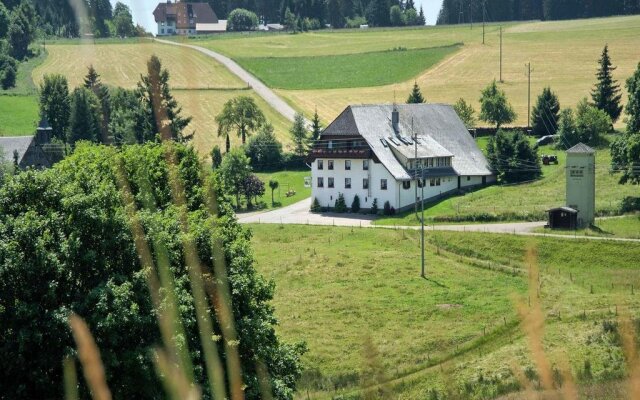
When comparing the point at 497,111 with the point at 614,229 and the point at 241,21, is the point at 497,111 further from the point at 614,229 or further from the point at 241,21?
the point at 241,21

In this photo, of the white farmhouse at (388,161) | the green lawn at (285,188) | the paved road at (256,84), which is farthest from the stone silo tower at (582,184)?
the paved road at (256,84)

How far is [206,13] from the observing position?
620 feet

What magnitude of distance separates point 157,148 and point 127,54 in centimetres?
10124

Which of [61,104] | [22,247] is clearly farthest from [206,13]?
[22,247]

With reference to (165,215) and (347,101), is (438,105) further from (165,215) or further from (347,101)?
(165,215)

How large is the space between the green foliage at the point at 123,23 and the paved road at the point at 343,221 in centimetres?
7423

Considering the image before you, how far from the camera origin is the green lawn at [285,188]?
240 ft

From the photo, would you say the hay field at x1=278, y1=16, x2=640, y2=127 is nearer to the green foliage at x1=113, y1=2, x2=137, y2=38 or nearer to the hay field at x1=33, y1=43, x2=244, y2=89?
the hay field at x1=33, y1=43, x2=244, y2=89

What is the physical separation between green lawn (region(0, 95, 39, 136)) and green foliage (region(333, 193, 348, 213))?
117 ft

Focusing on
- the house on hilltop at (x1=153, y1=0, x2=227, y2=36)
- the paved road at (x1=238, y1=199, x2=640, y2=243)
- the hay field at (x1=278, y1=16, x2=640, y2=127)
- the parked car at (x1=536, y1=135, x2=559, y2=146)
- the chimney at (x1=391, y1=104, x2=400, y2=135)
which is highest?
the house on hilltop at (x1=153, y1=0, x2=227, y2=36)

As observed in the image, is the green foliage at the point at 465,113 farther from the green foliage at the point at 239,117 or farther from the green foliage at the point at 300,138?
the green foliage at the point at 239,117

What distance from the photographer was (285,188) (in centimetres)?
7744

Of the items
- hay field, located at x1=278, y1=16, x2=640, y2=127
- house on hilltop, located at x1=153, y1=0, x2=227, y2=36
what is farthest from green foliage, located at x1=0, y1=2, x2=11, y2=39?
hay field, located at x1=278, y1=16, x2=640, y2=127

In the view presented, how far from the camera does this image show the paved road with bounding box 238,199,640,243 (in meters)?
54.6
